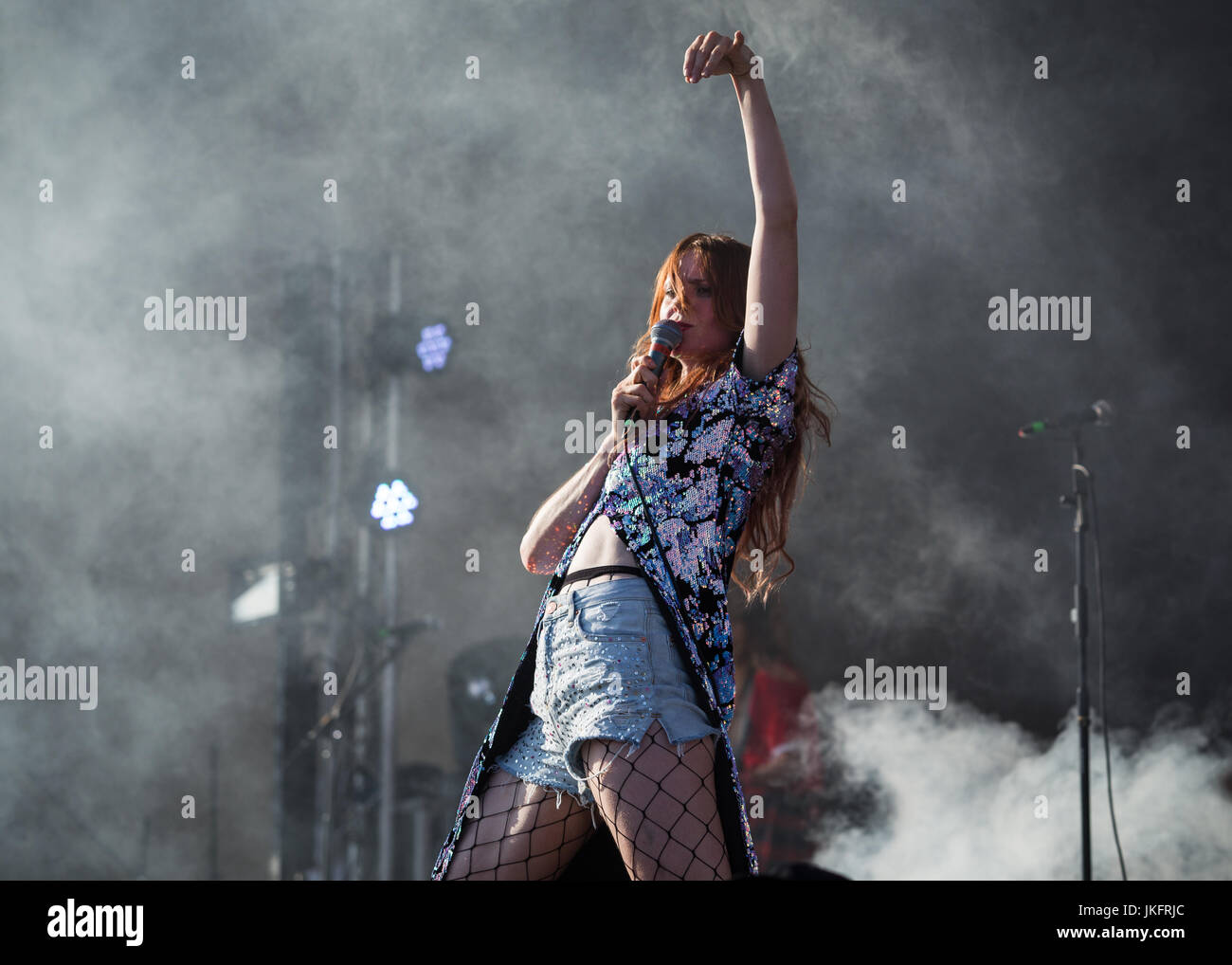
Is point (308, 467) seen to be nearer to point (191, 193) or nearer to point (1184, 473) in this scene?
point (191, 193)

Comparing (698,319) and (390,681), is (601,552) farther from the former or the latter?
(390,681)

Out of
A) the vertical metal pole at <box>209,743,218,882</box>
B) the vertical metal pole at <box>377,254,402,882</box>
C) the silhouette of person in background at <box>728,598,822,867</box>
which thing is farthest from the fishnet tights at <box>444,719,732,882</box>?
the vertical metal pole at <box>209,743,218,882</box>

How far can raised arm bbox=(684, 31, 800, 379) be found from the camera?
140cm

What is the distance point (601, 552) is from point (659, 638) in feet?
0.48

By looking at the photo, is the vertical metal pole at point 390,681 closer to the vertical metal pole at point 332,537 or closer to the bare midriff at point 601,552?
the vertical metal pole at point 332,537

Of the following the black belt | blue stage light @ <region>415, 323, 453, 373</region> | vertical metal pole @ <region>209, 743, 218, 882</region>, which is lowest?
vertical metal pole @ <region>209, 743, 218, 882</region>

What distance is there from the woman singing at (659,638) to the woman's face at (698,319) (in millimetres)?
44

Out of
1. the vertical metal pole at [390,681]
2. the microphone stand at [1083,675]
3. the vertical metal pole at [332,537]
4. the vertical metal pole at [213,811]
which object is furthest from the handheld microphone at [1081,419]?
the vertical metal pole at [213,811]

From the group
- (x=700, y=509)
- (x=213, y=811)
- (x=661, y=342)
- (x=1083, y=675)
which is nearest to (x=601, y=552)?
(x=700, y=509)

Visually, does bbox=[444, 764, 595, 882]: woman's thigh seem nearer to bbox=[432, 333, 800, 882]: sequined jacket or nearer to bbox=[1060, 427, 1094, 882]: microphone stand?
bbox=[432, 333, 800, 882]: sequined jacket

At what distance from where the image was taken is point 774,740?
417 centimetres

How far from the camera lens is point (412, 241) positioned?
15.2 feet

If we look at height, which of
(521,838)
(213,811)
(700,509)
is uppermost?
(700,509)

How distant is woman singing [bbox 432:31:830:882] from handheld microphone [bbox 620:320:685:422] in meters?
0.02
